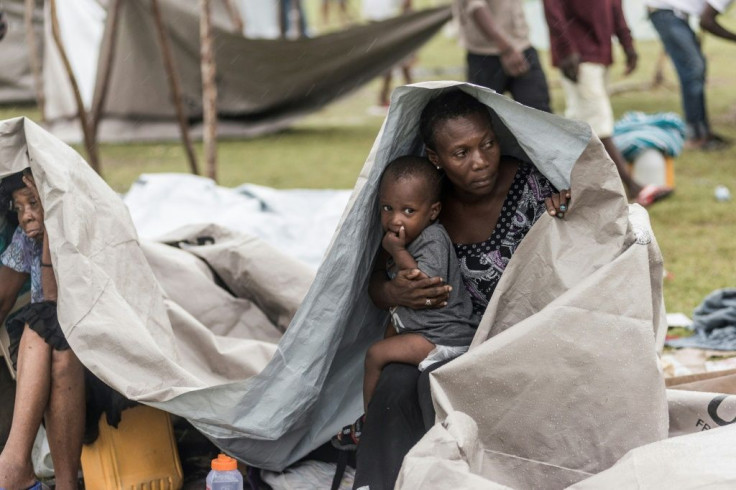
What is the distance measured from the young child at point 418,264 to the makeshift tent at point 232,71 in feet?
17.8

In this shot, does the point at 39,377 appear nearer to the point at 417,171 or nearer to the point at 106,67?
the point at 417,171

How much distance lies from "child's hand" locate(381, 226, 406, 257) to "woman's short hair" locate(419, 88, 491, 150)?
0.78 feet

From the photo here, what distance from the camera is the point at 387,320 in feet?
9.67

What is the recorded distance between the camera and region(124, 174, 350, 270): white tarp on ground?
4.96 meters

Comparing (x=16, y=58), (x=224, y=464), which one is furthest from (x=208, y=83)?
(x=16, y=58)

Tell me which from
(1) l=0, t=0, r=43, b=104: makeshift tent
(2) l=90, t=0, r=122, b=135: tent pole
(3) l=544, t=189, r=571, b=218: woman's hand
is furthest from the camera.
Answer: (1) l=0, t=0, r=43, b=104: makeshift tent

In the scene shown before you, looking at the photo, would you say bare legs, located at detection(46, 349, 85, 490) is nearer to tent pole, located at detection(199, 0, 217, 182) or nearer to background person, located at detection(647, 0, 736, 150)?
tent pole, located at detection(199, 0, 217, 182)

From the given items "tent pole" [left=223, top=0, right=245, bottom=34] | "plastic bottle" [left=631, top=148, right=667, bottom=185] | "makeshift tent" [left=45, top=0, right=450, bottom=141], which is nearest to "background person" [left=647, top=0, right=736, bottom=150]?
"plastic bottle" [left=631, top=148, right=667, bottom=185]

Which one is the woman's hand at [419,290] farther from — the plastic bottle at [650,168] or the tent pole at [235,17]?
the tent pole at [235,17]

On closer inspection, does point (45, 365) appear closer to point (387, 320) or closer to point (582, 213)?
point (387, 320)

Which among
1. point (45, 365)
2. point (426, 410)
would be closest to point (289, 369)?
point (426, 410)

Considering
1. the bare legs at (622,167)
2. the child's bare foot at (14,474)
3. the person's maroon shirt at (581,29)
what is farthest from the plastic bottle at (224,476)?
the person's maroon shirt at (581,29)

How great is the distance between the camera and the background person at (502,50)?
5125 millimetres

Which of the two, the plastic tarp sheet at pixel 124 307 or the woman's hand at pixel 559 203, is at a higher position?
the woman's hand at pixel 559 203
